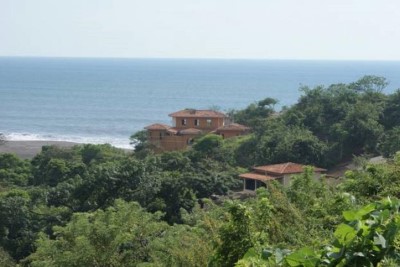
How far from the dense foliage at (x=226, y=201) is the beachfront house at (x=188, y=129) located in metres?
1.23

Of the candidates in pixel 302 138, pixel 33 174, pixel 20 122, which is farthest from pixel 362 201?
pixel 20 122

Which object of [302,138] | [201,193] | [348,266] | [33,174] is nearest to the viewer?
[348,266]

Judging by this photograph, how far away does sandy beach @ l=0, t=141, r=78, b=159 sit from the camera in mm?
56631

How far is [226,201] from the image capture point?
362 inches

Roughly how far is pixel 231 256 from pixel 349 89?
41.3 meters

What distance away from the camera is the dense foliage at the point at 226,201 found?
15.6ft

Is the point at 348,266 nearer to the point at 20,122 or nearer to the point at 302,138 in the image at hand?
the point at 302,138

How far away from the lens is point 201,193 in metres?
30.0

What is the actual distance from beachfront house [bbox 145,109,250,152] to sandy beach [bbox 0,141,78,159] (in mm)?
11019

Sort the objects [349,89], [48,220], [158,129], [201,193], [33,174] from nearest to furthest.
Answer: [48,220], [201,193], [33,174], [349,89], [158,129]

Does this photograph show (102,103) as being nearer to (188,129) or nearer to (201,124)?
(201,124)

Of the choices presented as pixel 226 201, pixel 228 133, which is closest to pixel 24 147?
pixel 228 133

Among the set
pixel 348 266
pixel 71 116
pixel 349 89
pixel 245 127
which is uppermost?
pixel 348 266

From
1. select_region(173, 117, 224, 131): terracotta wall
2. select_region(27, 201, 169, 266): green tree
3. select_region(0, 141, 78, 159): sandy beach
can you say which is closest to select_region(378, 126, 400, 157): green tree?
select_region(27, 201, 169, 266): green tree
